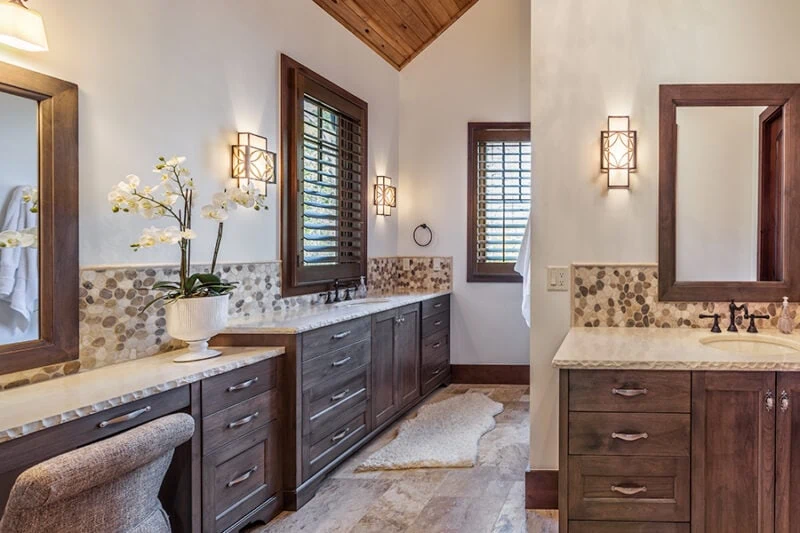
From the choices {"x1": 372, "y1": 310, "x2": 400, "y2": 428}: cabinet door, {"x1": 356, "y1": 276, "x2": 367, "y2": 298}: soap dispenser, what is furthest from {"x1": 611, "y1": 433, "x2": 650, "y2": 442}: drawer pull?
{"x1": 356, "y1": 276, "x2": 367, "y2": 298}: soap dispenser

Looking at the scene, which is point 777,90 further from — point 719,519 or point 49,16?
point 49,16

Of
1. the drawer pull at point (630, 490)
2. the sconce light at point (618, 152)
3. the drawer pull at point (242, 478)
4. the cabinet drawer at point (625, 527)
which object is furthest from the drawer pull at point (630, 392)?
the drawer pull at point (242, 478)

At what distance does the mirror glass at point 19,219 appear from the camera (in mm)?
1824

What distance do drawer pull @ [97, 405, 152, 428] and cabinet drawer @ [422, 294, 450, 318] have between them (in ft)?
9.72

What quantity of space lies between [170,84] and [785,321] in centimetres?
299

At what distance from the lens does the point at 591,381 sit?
196cm

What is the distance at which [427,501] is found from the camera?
282cm

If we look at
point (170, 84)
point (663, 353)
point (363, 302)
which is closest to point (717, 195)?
point (663, 353)

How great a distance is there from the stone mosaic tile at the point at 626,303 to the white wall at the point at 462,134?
256 centimetres

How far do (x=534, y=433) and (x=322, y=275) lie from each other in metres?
1.85

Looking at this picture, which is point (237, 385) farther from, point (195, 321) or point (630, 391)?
point (630, 391)

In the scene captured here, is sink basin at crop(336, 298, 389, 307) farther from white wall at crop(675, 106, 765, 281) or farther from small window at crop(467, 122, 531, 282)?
white wall at crop(675, 106, 765, 281)

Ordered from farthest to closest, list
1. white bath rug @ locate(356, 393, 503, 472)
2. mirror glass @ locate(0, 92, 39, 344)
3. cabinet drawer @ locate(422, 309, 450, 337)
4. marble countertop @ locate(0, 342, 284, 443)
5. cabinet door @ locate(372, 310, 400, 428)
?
1. cabinet drawer @ locate(422, 309, 450, 337)
2. cabinet door @ locate(372, 310, 400, 428)
3. white bath rug @ locate(356, 393, 503, 472)
4. mirror glass @ locate(0, 92, 39, 344)
5. marble countertop @ locate(0, 342, 284, 443)

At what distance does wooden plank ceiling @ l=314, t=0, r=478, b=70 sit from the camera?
426 centimetres
